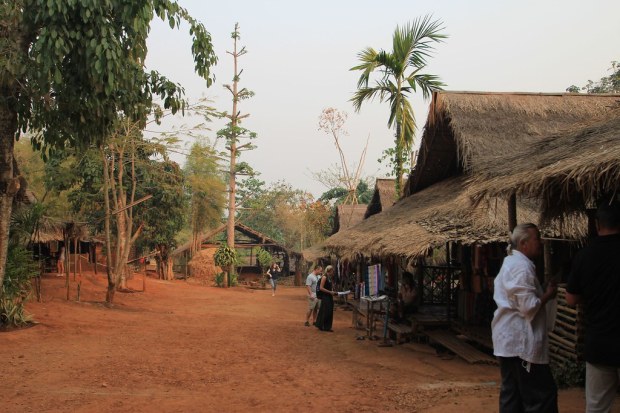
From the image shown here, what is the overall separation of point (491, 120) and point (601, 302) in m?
8.46

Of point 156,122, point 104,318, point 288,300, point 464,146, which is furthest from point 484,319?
point 288,300

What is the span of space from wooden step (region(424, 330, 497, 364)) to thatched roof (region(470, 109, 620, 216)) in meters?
3.12

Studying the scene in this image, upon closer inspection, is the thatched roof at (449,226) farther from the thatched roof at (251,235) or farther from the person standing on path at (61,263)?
the thatched roof at (251,235)

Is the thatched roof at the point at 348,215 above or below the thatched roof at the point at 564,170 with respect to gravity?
above

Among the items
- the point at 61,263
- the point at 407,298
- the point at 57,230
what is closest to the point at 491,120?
the point at 407,298

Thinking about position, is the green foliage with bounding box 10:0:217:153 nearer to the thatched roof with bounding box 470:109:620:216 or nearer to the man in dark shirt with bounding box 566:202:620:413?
the thatched roof with bounding box 470:109:620:216

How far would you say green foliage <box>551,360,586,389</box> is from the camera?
262 inches

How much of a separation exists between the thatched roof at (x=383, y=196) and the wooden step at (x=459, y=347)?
1211cm

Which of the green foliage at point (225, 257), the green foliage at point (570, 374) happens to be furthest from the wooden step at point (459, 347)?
the green foliage at point (225, 257)

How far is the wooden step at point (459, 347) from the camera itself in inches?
346

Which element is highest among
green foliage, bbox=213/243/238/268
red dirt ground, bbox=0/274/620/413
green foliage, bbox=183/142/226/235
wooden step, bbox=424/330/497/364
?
green foliage, bbox=183/142/226/235

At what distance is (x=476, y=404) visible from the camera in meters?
6.18

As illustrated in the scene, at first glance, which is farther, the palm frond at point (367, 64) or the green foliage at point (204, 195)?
the green foliage at point (204, 195)

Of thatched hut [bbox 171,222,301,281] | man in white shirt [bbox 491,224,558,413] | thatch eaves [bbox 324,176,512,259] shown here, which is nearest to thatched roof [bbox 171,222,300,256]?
thatched hut [bbox 171,222,301,281]
